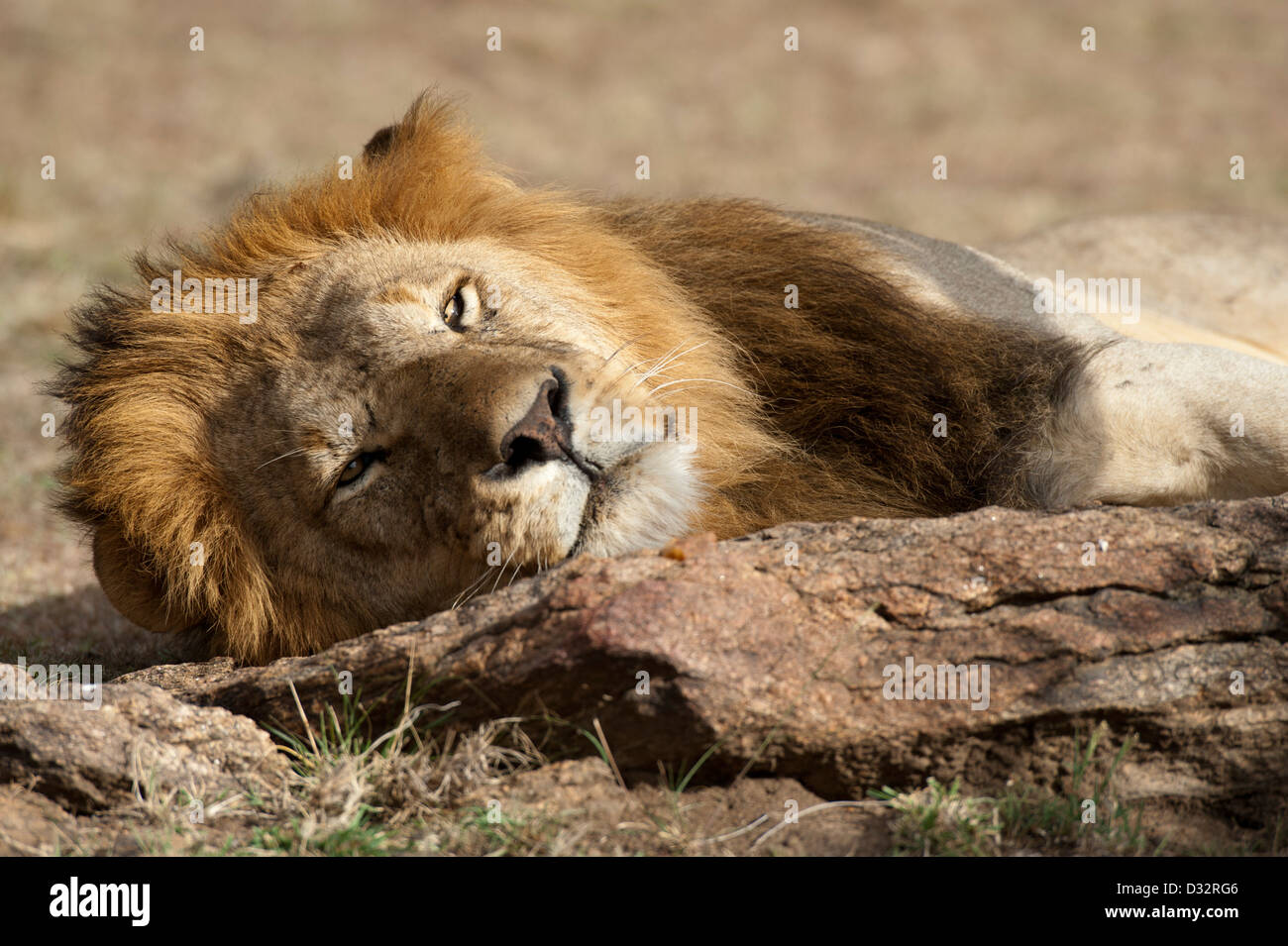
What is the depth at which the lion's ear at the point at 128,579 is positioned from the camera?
3.65 meters

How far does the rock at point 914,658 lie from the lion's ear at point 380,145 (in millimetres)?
1884

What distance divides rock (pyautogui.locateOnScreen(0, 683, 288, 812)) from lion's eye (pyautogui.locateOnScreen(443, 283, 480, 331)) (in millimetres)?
1213

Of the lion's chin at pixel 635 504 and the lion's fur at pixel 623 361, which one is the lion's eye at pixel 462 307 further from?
the lion's chin at pixel 635 504

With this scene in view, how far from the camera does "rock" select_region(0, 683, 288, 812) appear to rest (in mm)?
2875

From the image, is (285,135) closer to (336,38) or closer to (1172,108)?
(336,38)

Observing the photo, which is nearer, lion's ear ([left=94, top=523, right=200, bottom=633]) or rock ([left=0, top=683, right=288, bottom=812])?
rock ([left=0, top=683, right=288, bottom=812])

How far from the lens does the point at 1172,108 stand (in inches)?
659

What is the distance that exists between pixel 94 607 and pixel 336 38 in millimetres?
15404

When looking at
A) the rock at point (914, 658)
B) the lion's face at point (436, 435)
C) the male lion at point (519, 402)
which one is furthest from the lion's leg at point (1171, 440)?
the lion's face at point (436, 435)

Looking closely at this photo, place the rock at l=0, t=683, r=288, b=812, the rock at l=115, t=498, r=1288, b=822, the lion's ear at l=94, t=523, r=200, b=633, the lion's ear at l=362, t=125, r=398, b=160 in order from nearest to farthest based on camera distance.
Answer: the rock at l=115, t=498, r=1288, b=822, the rock at l=0, t=683, r=288, b=812, the lion's ear at l=94, t=523, r=200, b=633, the lion's ear at l=362, t=125, r=398, b=160

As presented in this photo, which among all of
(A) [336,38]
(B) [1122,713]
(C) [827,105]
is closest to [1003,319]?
(B) [1122,713]

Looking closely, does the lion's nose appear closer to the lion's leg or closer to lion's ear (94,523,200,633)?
lion's ear (94,523,200,633)

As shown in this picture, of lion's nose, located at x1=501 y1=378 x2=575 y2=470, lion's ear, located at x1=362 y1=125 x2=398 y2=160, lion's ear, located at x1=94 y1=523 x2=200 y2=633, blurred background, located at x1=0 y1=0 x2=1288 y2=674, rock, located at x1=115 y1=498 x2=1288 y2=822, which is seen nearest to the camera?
rock, located at x1=115 y1=498 x2=1288 y2=822

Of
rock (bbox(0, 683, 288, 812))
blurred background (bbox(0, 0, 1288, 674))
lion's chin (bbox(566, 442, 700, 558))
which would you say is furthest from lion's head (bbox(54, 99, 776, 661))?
blurred background (bbox(0, 0, 1288, 674))
